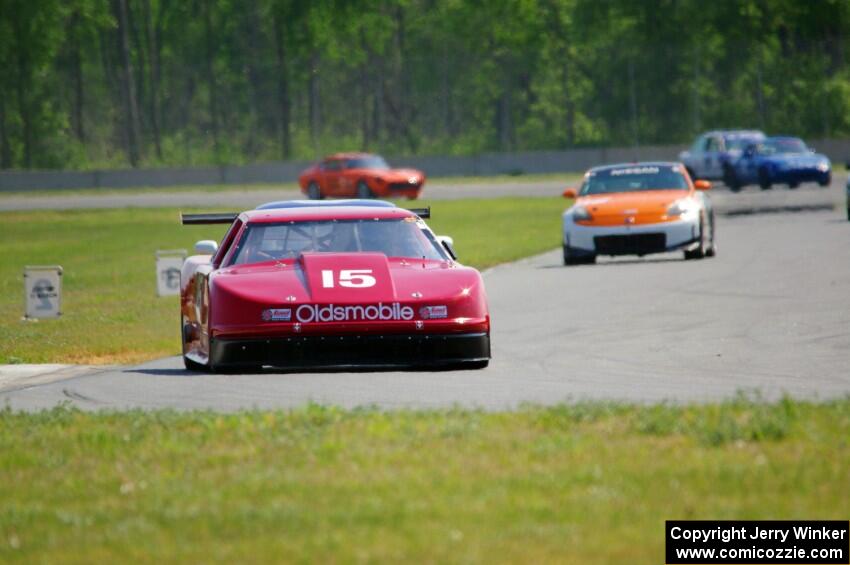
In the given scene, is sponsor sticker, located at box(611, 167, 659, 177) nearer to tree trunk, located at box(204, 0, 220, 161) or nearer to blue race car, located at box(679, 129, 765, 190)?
blue race car, located at box(679, 129, 765, 190)

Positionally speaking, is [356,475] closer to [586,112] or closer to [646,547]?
[646,547]

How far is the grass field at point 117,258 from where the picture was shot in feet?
61.5

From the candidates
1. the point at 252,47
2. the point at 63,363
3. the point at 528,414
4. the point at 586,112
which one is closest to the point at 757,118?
the point at 586,112

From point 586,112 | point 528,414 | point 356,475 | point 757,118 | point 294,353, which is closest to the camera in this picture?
point 356,475

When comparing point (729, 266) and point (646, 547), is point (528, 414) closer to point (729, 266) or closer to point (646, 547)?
point (646, 547)

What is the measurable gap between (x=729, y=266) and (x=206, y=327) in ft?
40.3

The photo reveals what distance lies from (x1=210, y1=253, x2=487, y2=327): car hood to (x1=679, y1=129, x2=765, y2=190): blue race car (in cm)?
3958

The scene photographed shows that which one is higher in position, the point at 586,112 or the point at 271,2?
the point at 271,2

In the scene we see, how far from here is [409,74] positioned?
128m

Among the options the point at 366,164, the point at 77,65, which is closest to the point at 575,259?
the point at 366,164

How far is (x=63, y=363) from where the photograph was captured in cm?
1653

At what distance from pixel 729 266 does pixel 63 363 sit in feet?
34.3

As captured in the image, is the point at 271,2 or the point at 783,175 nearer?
A: the point at 783,175

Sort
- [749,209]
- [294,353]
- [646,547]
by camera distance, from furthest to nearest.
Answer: [749,209] → [294,353] → [646,547]
